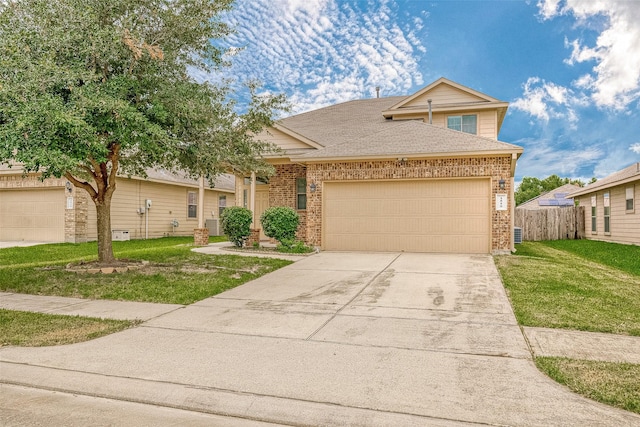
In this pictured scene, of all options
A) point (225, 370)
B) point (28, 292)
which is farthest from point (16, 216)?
point (225, 370)

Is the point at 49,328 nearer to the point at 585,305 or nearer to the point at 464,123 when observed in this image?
the point at 585,305

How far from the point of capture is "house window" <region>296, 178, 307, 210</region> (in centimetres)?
1552

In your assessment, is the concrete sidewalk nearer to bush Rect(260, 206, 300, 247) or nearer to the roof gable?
bush Rect(260, 206, 300, 247)

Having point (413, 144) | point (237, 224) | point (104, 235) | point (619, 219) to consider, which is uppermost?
point (413, 144)

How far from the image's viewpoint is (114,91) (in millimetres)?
A: 7887

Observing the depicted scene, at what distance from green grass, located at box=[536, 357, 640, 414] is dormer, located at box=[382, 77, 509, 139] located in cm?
1430

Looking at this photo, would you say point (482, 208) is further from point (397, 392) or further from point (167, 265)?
point (397, 392)

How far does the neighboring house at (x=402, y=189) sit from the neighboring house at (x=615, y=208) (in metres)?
6.95

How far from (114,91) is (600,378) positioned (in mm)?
8369

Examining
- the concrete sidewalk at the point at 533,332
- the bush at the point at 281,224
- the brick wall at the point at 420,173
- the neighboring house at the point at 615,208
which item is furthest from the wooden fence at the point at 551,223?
the concrete sidewalk at the point at 533,332

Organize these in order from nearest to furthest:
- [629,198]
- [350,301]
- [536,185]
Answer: [350,301]
[629,198]
[536,185]

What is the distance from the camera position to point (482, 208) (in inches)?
486

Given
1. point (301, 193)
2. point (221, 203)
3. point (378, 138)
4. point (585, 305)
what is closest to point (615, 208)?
point (378, 138)

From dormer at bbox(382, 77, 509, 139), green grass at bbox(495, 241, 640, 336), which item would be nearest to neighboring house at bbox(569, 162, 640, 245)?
dormer at bbox(382, 77, 509, 139)
